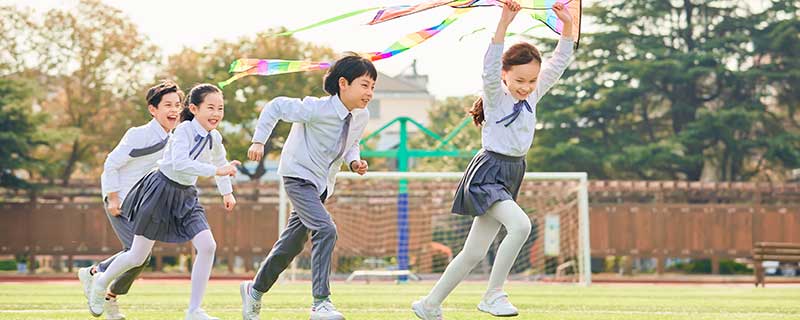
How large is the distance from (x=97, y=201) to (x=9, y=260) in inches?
115

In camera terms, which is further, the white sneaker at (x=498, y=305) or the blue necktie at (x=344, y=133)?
the blue necktie at (x=344, y=133)

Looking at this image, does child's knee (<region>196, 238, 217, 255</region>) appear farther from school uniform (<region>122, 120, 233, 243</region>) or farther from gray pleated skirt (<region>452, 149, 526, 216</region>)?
gray pleated skirt (<region>452, 149, 526, 216</region>)

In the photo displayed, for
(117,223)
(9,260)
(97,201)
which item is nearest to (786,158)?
(97,201)

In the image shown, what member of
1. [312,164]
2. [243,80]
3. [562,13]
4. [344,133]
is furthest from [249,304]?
[243,80]

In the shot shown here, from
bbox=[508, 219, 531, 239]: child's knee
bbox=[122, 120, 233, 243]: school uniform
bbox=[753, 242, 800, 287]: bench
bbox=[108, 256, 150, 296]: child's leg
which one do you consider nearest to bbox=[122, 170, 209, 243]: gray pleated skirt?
bbox=[122, 120, 233, 243]: school uniform

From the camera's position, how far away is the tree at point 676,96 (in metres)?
33.0

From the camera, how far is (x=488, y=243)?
677cm

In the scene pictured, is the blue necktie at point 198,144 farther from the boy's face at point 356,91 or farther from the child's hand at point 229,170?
the boy's face at point 356,91

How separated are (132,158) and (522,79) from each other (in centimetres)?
260

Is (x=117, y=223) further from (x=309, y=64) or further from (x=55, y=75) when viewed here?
(x=55, y=75)

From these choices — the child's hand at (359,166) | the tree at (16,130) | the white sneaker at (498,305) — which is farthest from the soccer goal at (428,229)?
the white sneaker at (498,305)

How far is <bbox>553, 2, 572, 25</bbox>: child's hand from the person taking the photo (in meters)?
6.79

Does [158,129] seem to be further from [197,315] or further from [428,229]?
[428,229]

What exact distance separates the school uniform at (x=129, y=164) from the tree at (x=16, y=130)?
22.7 m
